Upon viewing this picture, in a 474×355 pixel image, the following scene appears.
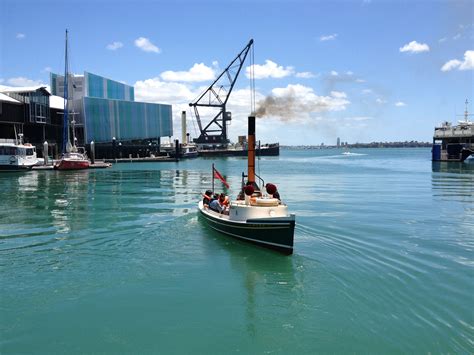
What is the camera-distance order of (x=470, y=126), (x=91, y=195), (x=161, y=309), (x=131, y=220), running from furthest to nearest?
(x=470, y=126), (x=91, y=195), (x=131, y=220), (x=161, y=309)

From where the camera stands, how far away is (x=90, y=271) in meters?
14.3

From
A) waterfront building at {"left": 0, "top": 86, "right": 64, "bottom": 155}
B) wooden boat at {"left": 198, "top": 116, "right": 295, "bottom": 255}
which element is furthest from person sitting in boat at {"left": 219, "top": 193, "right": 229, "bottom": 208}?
waterfront building at {"left": 0, "top": 86, "right": 64, "bottom": 155}

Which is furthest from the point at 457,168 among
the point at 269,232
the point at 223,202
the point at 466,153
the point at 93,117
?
the point at 93,117

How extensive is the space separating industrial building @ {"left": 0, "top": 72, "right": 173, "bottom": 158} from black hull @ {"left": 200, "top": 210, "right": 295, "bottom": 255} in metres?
68.5

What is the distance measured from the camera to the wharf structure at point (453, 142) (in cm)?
8775

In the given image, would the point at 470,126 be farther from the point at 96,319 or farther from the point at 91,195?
the point at 96,319

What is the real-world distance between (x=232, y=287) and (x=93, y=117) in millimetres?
97318

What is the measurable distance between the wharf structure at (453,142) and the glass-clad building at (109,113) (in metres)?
71.7

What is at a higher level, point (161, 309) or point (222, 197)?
point (222, 197)

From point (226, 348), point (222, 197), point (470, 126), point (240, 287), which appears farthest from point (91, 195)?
point (470, 126)

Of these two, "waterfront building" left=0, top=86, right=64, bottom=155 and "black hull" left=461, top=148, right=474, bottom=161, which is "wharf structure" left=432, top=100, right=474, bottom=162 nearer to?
"black hull" left=461, top=148, right=474, bottom=161

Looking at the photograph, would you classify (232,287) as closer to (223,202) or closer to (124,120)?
(223,202)

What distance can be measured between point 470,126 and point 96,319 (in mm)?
94529

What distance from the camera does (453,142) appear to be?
317 feet
